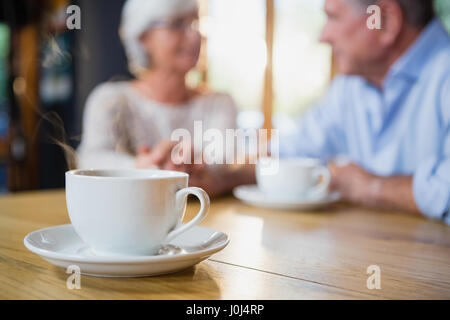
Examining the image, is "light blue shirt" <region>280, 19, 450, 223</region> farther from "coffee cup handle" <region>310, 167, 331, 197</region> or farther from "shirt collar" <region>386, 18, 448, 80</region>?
"coffee cup handle" <region>310, 167, 331, 197</region>

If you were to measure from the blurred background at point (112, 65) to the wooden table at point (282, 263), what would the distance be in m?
2.31

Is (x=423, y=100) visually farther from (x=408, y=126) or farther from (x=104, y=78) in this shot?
(x=104, y=78)

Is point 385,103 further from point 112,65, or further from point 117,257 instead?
point 112,65

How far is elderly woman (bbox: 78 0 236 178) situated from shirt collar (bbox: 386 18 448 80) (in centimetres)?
75

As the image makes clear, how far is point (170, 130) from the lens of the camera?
1.96 m

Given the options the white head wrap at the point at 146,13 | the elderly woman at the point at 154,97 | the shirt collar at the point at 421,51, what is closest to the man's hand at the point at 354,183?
the shirt collar at the point at 421,51

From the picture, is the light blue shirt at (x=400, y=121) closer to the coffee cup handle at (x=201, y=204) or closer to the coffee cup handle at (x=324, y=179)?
the coffee cup handle at (x=324, y=179)

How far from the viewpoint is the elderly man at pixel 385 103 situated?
130 cm

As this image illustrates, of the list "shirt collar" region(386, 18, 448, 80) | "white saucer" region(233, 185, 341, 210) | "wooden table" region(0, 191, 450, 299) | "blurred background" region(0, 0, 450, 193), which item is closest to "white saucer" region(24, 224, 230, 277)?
"wooden table" region(0, 191, 450, 299)

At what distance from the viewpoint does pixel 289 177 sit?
1.19 metres

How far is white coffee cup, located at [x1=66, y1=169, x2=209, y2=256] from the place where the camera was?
54 cm

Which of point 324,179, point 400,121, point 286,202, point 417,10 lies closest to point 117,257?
point 286,202

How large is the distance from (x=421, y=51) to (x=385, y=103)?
0.60 feet
